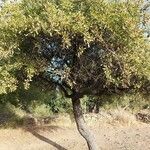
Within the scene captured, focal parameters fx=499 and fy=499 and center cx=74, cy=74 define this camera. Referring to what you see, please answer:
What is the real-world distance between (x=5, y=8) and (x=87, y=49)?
281cm

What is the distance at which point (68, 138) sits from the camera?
22578 mm

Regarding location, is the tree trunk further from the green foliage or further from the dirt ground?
the dirt ground

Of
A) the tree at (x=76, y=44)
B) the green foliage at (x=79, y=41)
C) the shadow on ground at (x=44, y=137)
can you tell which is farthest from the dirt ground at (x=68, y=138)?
the green foliage at (x=79, y=41)

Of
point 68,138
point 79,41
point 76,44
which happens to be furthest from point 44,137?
point 79,41

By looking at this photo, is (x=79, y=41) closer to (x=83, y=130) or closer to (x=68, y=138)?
(x=83, y=130)

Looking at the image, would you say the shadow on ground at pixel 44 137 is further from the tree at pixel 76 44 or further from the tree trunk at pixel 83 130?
the tree at pixel 76 44

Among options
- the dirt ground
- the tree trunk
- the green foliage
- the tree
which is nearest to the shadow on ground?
the dirt ground

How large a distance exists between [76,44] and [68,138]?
8445 millimetres

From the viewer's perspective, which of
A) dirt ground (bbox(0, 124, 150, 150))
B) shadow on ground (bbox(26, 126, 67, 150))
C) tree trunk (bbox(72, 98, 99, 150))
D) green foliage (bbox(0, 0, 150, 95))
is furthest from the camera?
shadow on ground (bbox(26, 126, 67, 150))

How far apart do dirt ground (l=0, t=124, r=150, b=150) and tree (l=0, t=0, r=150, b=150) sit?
165 inches

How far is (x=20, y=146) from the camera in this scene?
69.1ft

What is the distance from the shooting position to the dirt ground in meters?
20.4

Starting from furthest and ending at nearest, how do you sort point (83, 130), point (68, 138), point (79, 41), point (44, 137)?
point (44, 137) < point (68, 138) < point (83, 130) < point (79, 41)

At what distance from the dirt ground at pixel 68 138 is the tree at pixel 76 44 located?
4.20 meters
